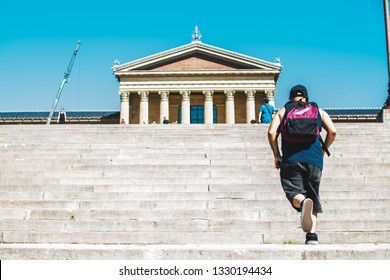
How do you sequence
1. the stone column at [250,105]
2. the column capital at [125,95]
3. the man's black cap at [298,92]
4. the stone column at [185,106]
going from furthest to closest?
1. the column capital at [125,95]
2. the stone column at [250,105]
3. the stone column at [185,106]
4. the man's black cap at [298,92]

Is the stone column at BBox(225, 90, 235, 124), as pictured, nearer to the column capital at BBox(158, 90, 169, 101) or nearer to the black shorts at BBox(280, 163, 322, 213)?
the column capital at BBox(158, 90, 169, 101)

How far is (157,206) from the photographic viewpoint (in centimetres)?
791

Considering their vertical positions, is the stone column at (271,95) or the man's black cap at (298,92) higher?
the stone column at (271,95)

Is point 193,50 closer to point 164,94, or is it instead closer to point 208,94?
point 208,94

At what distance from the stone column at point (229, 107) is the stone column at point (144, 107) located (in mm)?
8214

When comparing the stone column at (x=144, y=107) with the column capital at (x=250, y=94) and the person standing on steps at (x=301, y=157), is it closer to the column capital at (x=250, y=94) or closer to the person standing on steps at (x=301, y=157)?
the column capital at (x=250, y=94)

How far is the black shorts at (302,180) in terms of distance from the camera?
554cm

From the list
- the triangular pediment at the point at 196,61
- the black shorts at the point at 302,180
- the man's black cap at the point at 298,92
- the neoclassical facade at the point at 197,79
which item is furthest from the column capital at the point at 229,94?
the black shorts at the point at 302,180

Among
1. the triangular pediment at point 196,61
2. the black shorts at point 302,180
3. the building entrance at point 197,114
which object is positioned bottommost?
the black shorts at point 302,180

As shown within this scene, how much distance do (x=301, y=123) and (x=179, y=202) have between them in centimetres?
315

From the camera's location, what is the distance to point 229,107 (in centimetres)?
5012

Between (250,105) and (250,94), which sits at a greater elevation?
(250,94)

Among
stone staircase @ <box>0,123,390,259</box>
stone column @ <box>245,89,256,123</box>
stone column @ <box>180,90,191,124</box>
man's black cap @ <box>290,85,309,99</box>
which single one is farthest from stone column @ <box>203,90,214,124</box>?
man's black cap @ <box>290,85,309,99</box>

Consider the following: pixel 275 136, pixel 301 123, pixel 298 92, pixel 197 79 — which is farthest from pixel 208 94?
pixel 301 123
